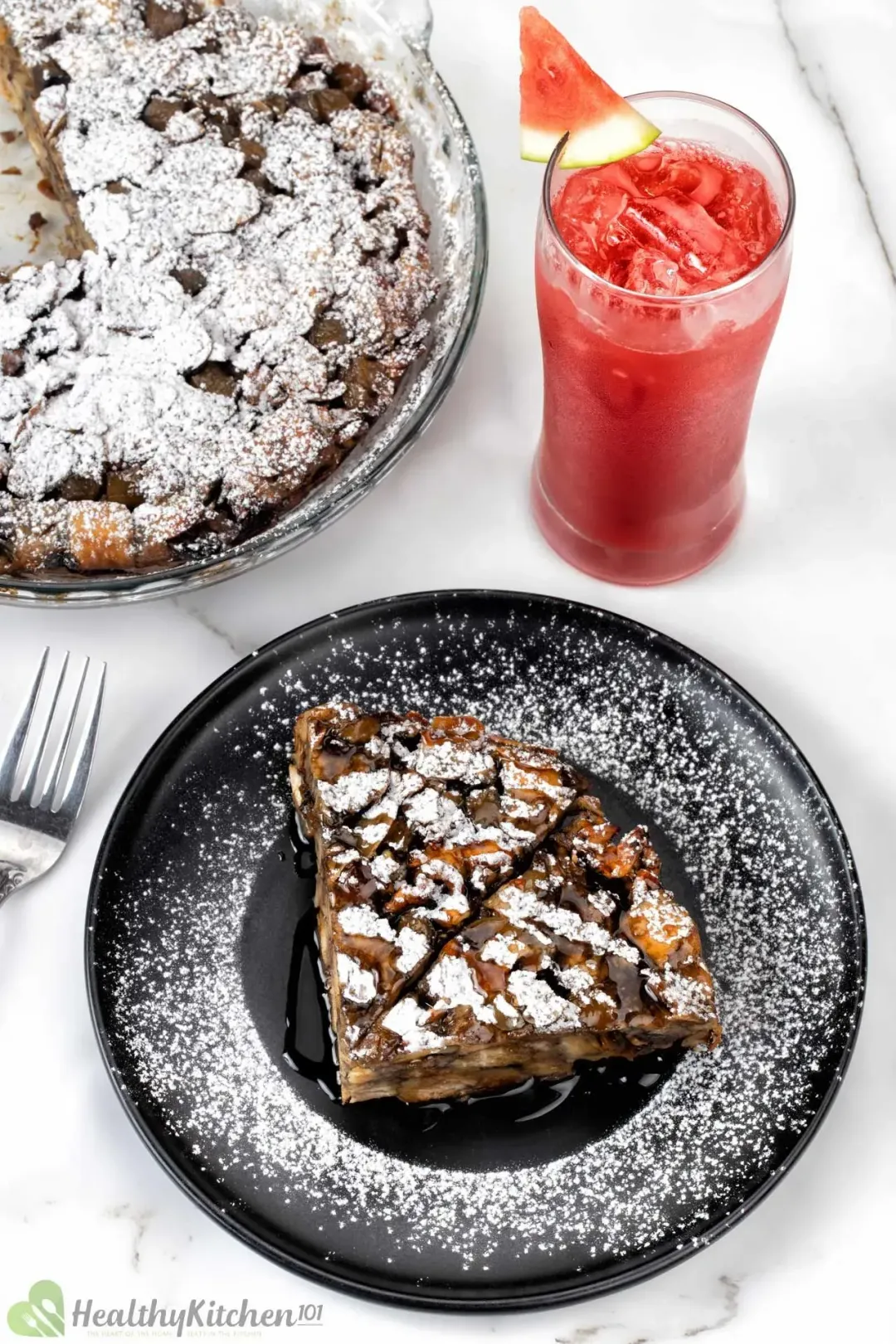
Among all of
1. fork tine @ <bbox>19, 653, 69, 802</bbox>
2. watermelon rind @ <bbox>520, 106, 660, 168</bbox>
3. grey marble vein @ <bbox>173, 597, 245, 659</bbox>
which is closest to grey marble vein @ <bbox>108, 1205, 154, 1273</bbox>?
fork tine @ <bbox>19, 653, 69, 802</bbox>

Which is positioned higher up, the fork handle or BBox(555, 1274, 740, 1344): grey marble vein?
the fork handle

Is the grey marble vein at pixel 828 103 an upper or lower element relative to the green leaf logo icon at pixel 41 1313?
upper

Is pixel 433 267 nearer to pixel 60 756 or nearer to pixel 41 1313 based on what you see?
pixel 60 756

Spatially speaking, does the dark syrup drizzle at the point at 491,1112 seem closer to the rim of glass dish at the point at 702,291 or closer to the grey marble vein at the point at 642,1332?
the grey marble vein at the point at 642,1332

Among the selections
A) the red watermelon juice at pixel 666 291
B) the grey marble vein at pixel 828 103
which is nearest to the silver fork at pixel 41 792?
the red watermelon juice at pixel 666 291

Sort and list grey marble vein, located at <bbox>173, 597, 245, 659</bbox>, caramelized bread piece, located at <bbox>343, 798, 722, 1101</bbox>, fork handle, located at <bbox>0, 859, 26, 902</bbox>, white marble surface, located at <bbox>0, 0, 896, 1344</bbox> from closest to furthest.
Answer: caramelized bread piece, located at <bbox>343, 798, 722, 1101</bbox>, white marble surface, located at <bbox>0, 0, 896, 1344</bbox>, fork handle, located at <bbox>0, 859, 26, 902</bbox>, grey marble vein, located at <bbox>173, 597, 245, 659</bbox>

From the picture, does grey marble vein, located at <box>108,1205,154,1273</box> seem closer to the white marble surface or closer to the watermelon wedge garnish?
the white marble surface
